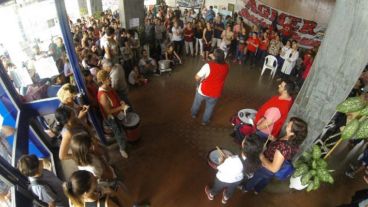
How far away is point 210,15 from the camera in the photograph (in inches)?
346

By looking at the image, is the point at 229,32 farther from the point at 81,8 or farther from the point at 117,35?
the point at 81,8

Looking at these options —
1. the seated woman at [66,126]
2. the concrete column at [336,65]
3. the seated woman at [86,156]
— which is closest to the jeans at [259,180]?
the concrete column at [336,65]

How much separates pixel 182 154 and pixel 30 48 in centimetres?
303

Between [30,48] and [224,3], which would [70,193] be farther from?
[224,3]

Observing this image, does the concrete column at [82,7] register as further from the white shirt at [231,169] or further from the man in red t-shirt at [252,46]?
the white shirt at [231,169]

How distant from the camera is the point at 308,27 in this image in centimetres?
735

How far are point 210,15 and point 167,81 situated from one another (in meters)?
4.01

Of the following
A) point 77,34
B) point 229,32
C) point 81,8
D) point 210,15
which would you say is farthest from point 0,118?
point 81,8

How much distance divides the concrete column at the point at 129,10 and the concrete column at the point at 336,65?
5377mm

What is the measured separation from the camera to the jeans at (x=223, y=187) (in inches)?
117

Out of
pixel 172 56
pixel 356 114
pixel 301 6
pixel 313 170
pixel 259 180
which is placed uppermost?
pixel 301 6

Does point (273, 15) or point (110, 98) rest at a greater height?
point (273, 15)

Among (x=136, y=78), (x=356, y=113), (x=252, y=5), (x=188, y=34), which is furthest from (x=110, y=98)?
(x=252, y=5)

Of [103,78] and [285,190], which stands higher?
[103,78]
